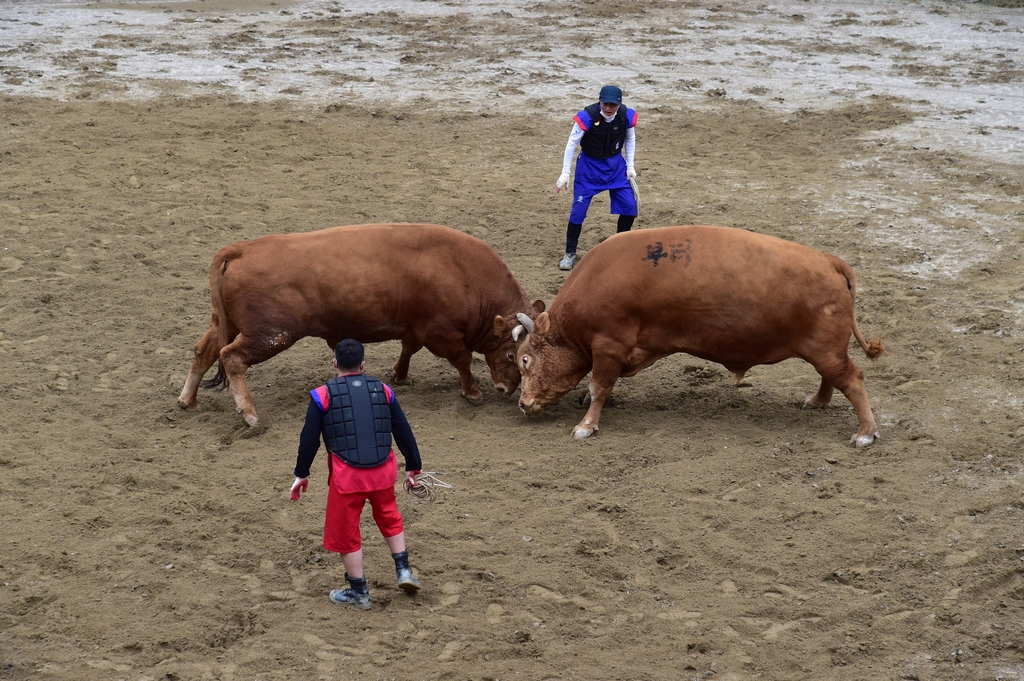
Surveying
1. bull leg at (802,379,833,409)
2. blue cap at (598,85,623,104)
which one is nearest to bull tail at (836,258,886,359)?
bull leg at (802,379,833,409)

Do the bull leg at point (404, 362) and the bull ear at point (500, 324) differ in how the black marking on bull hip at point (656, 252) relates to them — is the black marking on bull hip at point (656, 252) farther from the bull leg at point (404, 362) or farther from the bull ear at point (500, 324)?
the bull leg at point (404, 362)

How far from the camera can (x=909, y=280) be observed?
1015 centimetres

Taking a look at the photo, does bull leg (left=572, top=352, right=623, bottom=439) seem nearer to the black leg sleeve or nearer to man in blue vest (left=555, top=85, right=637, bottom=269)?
man in blue vest (left=555, top=85, right=637, bottom=269)

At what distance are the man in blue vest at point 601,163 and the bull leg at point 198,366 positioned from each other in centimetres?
393

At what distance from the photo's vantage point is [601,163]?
10750mm

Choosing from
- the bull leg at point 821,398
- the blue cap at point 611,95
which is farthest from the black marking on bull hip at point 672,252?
the blue cap at point 611,95

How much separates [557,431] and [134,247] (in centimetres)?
545

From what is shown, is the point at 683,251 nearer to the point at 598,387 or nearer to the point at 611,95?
the point at 598,387

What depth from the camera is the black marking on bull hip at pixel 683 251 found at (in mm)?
7680

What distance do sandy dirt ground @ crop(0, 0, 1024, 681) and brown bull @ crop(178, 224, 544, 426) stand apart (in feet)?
1.64

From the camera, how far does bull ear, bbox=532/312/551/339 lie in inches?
320

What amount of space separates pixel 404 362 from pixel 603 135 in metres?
3.45

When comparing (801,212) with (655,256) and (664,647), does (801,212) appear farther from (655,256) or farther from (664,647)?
(664,647)

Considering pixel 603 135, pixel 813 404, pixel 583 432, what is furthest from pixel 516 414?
pixel 603 135
